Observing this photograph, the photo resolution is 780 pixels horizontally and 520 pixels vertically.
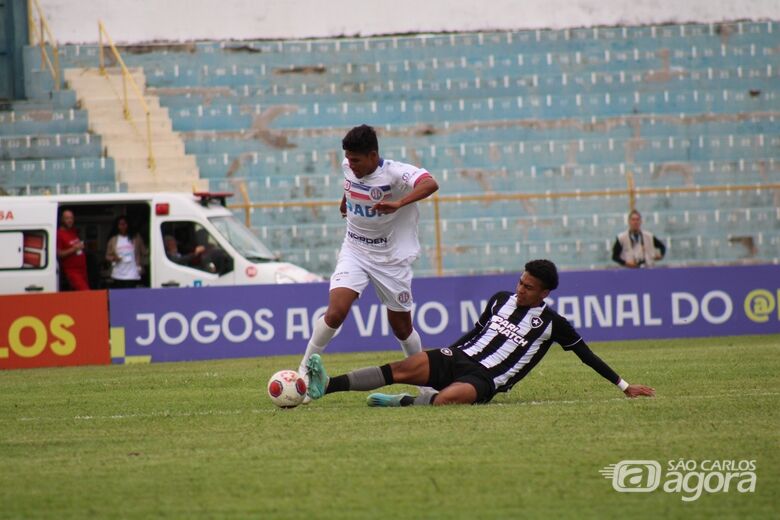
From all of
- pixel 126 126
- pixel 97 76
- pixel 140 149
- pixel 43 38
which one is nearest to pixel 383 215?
pixel 140 149

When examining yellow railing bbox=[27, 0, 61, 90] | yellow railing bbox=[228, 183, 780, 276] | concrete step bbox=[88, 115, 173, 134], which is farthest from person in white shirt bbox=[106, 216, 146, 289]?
yellow railing bbox=[27, 0, 61, 90]

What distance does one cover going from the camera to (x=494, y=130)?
87.0ft

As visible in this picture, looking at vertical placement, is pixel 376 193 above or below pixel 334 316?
above

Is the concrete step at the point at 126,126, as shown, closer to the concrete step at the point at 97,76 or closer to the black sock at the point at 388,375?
the concrete step at the point at 97,76

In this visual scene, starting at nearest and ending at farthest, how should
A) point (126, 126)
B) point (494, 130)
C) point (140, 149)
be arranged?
point (140, 149) < point (126, 126) < point (494, 130)

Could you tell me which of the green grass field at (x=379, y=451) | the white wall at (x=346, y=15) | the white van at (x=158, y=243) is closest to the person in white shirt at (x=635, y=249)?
the white van at (x=158, y=243)

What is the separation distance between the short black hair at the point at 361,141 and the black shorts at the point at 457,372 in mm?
1616

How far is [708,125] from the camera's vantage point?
26.6 metres

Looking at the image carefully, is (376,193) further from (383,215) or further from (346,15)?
(346,15)

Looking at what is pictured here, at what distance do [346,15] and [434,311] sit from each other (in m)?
12.4

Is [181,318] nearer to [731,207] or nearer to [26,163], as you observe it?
[26,163]

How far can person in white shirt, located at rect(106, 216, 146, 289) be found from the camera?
789 inches

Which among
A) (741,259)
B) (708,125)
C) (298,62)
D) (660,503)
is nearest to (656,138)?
(708,125)

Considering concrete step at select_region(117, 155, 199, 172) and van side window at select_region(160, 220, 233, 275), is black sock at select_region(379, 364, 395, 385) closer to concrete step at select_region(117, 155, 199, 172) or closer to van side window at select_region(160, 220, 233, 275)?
van side window at select_region(160, 220, 233, 275)
